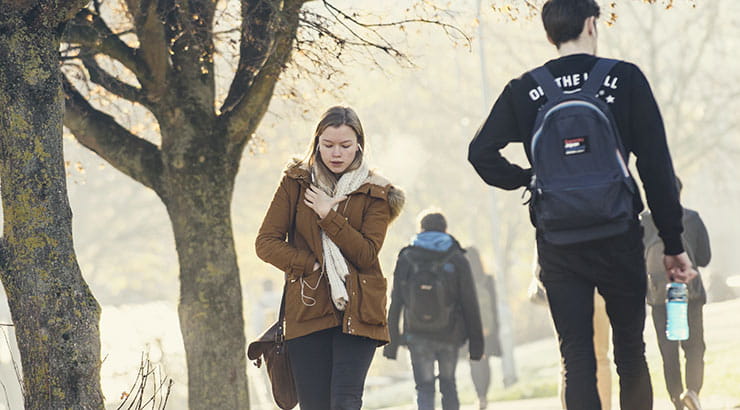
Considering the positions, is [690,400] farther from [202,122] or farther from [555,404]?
[555,404]

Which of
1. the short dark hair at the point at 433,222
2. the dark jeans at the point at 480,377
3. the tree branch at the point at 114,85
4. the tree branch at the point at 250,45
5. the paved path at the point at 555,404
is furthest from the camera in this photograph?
the dark jeans at the point at 480,377

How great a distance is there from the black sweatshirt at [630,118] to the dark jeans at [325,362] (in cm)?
124

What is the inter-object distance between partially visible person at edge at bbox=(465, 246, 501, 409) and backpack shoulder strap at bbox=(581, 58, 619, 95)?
9.78 metres

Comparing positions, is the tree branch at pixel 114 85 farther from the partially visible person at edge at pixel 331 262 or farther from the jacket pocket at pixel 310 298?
the jacket pocket at pixel 310 298

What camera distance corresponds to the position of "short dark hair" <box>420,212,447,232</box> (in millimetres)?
9828

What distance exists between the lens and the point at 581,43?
4398 mm

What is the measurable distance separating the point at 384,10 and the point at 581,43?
440cm

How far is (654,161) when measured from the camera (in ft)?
14.1

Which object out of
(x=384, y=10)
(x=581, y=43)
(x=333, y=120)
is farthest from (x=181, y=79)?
(x=581, y=43)

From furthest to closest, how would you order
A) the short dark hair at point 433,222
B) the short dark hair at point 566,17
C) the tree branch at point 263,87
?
1. the short dark hair at point 433,222
2. the tree branch at point 263,87
3. the short dark hair at point 566,17

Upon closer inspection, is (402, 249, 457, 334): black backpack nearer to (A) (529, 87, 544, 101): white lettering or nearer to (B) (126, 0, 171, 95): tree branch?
(B) (126, 0, 171, 95): tree branch

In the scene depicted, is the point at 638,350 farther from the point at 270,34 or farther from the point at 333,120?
the point at 270,34

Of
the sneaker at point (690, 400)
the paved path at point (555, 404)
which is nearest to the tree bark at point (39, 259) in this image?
the sneaker at point (690, 400)

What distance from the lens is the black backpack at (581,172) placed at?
13.5 ft
